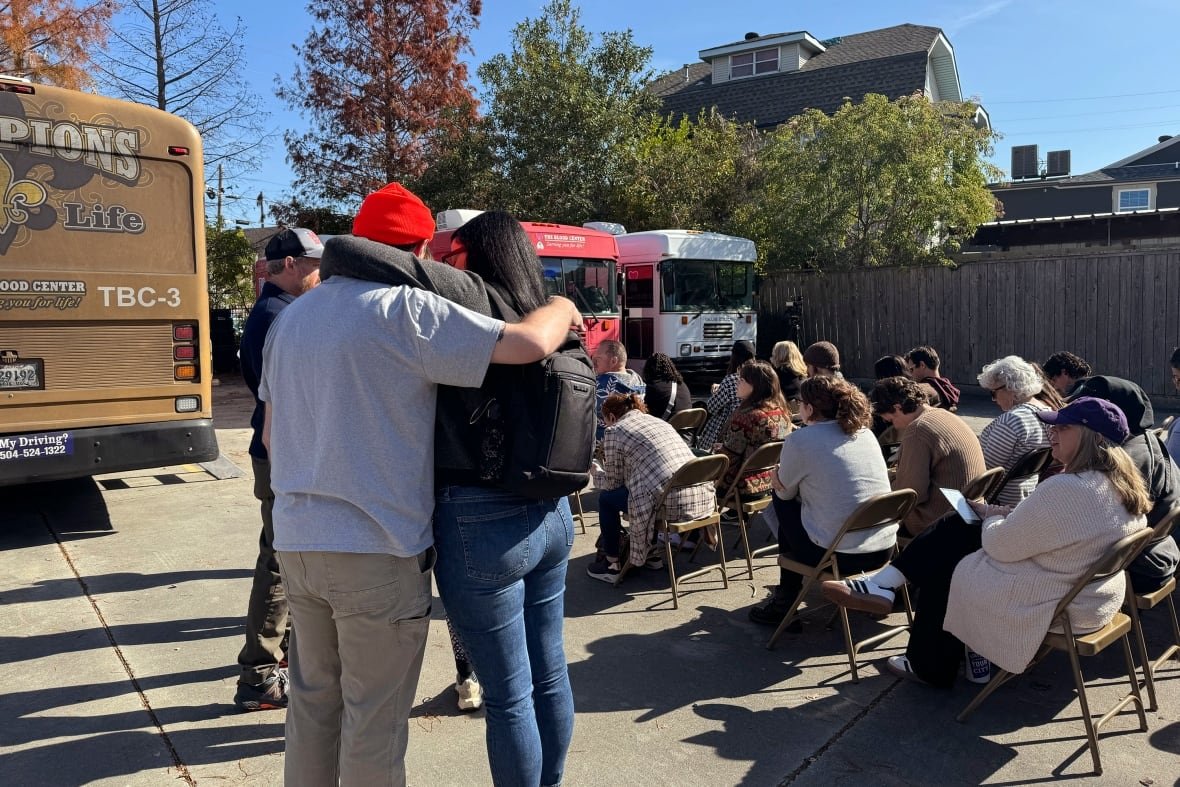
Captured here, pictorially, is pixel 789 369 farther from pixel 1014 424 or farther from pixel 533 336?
pixel 533 336

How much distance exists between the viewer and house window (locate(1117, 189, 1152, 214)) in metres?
31.5

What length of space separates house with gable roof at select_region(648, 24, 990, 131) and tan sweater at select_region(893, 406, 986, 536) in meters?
21.4

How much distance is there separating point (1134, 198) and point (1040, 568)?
114ft

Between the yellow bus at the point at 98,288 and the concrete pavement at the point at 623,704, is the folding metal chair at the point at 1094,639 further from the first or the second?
the yellow bus at the point at 98,288

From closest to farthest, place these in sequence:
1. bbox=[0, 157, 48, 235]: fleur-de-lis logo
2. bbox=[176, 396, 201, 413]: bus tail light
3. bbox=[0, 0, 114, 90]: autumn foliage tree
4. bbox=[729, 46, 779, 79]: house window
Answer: bbox=[0, 157, 48, 235]: fleur-de-lis logo
bbox=[176, 396, 201, 413]: bus tail light
bbox=[0, 0, 114, 90]: autumn foliage tree
bbox=[729, 46, 779, 79]: house window

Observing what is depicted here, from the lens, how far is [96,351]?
6000mm

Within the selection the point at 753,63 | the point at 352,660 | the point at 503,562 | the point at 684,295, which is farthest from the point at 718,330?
the point at 753,63

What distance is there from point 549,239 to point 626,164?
6.09 metres

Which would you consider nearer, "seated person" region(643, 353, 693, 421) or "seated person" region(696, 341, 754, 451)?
"seated person" region(696, 341, 754, 451)

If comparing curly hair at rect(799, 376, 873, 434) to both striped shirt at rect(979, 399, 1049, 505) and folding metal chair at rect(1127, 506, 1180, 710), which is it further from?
folding metal chair at rect(1127, 506, 1180, 710)

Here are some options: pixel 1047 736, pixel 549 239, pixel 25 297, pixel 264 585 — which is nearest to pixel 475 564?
pixel 264 585

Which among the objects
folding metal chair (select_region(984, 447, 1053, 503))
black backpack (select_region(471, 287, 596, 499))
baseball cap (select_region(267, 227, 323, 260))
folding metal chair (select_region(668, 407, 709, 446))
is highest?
baseball cap (select_region(267, 227, 323, 260))

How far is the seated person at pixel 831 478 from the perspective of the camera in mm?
4172

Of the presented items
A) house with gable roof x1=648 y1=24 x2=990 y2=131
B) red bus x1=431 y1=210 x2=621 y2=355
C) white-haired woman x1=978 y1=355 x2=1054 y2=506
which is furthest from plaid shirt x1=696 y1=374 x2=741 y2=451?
house with gable roof x1=648 y1=24 x2=990 y2=131
